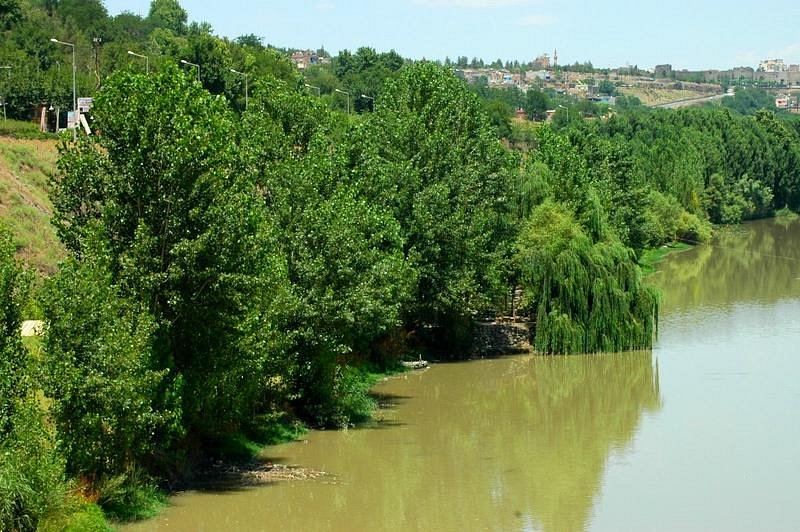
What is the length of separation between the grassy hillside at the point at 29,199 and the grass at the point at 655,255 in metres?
36.7

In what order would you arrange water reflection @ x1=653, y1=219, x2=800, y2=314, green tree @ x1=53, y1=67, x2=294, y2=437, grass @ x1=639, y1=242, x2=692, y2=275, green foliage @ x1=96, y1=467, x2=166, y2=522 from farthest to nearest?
grass @ x1=639, y1=242, x2=692, y2=275
water reflection @ x1=653, y1=219, x2=800, y2=314
green tree @ x1=53, y1=67, x2=294, y2=437
green foliage @ x1=96, y1=467, x2=166, y2=522

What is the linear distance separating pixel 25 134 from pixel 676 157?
50.9 meters

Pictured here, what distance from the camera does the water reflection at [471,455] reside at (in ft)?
91.5

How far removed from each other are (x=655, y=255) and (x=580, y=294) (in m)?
36.6

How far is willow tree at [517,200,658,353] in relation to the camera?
46.5 metres

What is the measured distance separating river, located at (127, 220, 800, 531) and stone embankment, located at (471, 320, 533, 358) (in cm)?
111

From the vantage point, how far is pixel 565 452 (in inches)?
1351

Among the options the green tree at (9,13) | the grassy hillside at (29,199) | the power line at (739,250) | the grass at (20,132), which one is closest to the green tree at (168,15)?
the green tree at (9,13)

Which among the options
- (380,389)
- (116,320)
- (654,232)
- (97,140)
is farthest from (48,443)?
(654,232)

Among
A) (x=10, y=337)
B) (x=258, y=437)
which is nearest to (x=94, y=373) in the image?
(x=10, y=337)

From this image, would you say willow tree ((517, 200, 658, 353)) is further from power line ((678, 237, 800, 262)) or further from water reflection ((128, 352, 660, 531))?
power line ((678, 237, 800, 262))

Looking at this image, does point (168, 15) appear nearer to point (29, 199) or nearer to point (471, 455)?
point (29, 199)

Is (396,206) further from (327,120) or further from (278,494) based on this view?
(278,494)

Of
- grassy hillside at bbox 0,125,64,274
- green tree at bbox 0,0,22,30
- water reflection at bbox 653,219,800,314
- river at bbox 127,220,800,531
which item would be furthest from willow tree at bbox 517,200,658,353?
green tree at bbox 0,0,22,30
